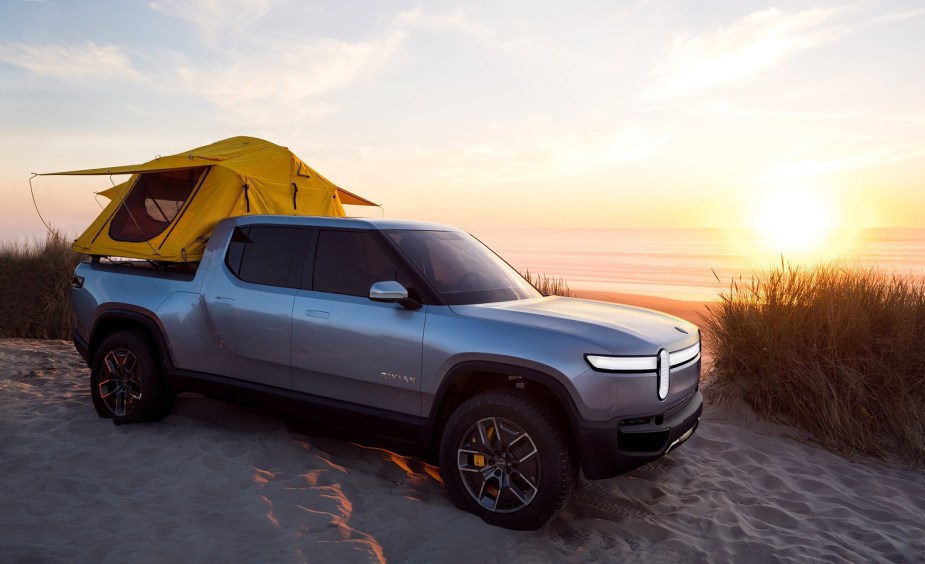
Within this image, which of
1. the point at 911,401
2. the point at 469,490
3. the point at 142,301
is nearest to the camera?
the point at 469,490

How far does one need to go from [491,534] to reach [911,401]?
4809 mm

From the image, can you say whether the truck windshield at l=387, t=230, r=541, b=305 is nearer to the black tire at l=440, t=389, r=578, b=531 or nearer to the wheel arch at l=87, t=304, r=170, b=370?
the black tire at l=440, t=389, r=578, b=531

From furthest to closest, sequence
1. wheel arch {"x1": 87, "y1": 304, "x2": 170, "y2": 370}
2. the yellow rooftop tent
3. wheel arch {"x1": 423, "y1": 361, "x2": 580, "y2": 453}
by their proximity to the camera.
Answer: the yellow rooftop tent
wheel arch {"x1": 87, "y1": 304, "x2": 170, "y2": 370}
wheel arch {"x1": 423, "y1": 361, "x2": 580, "y2": 453}

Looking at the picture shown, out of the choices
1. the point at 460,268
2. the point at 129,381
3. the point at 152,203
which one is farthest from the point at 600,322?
the point at 152,203

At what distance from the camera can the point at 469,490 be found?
4160 mm

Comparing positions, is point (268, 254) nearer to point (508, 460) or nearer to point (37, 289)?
point (508, 460)

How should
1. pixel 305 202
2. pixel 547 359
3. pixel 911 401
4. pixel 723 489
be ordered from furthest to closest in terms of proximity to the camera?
pixel 305 202, pixel 911 401, pixel 723 489, pixel 547 359

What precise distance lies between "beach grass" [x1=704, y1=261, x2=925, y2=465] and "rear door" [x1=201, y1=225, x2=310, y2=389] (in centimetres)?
468

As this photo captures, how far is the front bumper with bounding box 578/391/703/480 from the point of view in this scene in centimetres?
380

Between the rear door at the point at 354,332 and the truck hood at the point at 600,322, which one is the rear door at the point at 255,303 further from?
the truck hood at the point at 600,322

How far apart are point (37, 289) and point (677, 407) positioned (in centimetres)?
1102

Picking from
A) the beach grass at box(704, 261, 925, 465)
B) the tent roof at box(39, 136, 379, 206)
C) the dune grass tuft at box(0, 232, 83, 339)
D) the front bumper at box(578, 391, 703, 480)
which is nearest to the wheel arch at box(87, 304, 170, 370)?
the tent roof at box(39, 136, 379, 206)

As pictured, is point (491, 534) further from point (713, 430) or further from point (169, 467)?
point (713, 430)

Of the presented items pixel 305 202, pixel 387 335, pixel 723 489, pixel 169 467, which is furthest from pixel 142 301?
pixel 723 489
